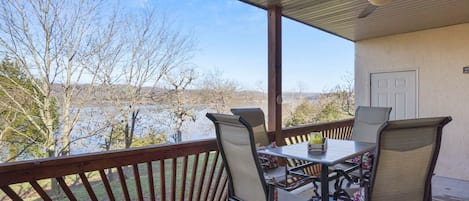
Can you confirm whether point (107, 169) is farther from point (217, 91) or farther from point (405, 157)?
point (217, 91)

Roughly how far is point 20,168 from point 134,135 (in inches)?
169

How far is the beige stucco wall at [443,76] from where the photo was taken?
455cm

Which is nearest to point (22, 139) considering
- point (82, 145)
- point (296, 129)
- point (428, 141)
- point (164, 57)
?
point (82, 145)

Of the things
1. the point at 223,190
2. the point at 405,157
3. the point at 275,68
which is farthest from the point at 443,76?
the point at 223,190

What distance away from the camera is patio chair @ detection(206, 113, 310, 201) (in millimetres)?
2018

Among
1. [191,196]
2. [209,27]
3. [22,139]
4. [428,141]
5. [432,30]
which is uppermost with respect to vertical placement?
[209,27]

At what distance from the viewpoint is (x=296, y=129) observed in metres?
4.07

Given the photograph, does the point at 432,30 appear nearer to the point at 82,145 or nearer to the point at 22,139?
the point at 82,145

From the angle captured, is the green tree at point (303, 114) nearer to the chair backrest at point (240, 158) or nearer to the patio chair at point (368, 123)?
the patio chair at point (368, 123)

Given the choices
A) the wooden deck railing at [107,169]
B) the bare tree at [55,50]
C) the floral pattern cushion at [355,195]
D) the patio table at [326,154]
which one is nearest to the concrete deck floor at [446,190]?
the patio table at [326,154]

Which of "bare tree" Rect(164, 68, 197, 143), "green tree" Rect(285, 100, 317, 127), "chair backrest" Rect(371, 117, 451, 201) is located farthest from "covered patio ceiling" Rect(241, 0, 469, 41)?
"green tree" Rect(285, 100, 317, 127)

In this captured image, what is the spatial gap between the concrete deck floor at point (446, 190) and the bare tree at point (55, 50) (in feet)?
13.6

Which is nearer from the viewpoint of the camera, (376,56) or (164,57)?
(376,56)

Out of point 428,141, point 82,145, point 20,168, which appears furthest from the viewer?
point 82,145
